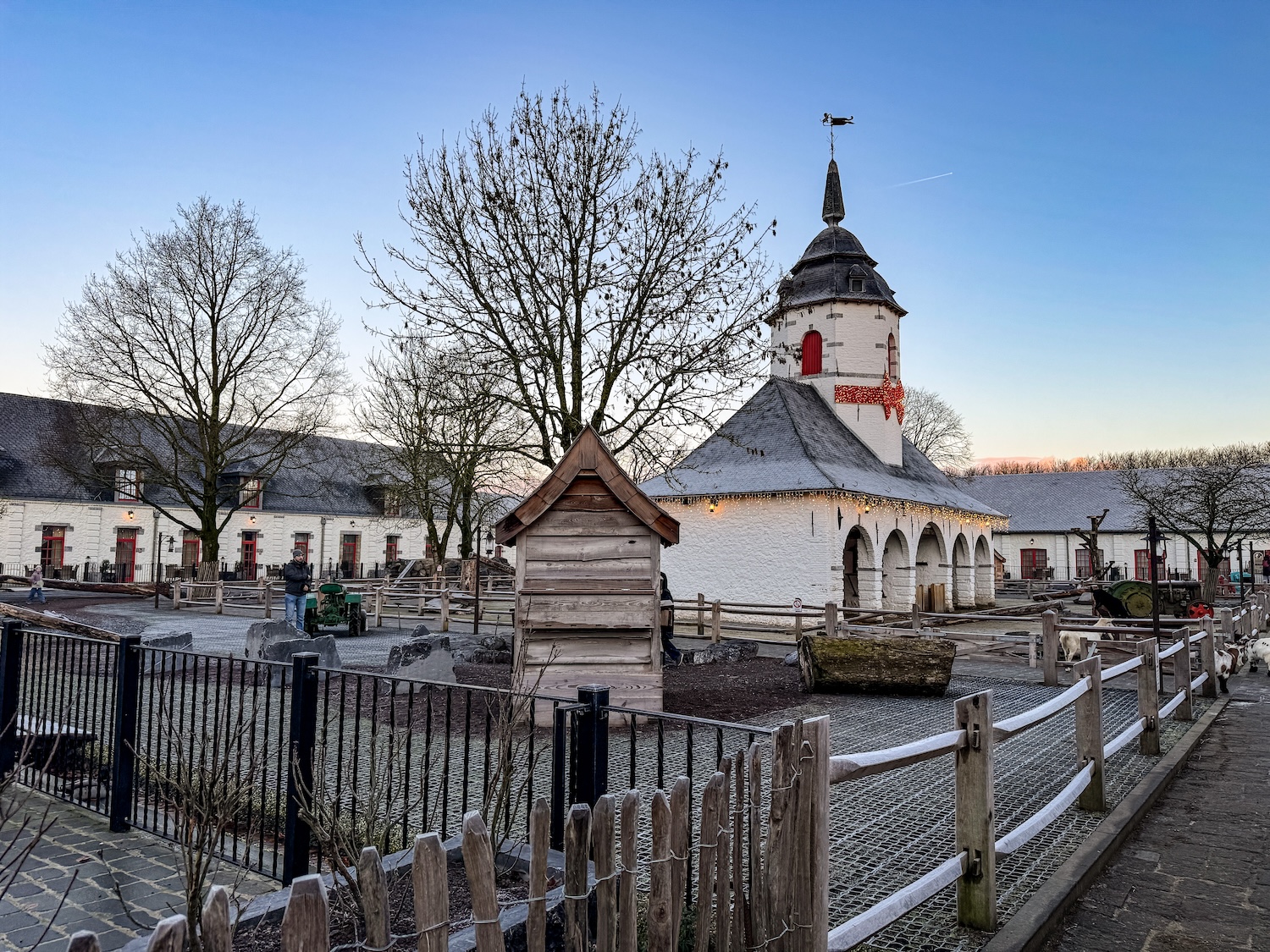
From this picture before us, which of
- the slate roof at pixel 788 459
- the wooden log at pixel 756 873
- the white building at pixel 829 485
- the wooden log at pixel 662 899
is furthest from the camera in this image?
the slate roof at pixel 788 459

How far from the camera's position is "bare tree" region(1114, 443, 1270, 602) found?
113 ft

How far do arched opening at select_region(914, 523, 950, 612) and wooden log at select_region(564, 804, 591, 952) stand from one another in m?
26.5

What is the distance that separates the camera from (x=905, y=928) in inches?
164

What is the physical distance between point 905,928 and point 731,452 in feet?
70.2

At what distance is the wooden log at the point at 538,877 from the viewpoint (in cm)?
212

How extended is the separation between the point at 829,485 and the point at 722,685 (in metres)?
10.5

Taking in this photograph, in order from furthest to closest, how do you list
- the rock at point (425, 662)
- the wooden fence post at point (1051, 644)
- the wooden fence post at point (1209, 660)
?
1. the wooden fence post at point (1051, 644)
2. the wooden fence post at point (1209, 660)
3. the rock at point (425, 662)

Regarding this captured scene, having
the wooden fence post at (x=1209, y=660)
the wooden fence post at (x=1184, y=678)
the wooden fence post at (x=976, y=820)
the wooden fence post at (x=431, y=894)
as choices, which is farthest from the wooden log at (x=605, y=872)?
the wooden fence post at (x=1209, y=660)

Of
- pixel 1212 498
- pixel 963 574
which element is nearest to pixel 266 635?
pixel 963 574

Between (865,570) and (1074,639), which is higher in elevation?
(865,570)

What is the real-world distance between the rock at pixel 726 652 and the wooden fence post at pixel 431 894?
13650 mm

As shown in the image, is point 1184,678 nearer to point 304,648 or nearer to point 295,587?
point 304,648

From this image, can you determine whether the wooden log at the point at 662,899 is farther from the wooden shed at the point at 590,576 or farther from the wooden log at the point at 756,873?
the wooden shed at the point at 590,576

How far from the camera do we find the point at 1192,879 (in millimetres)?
4910
